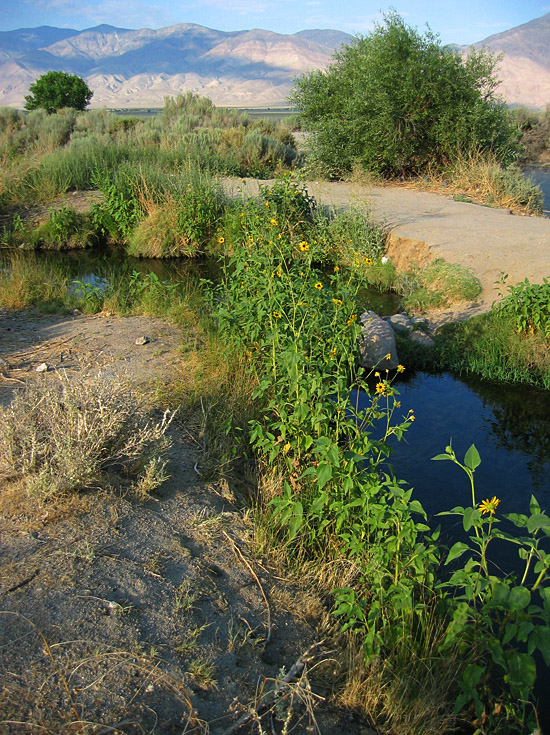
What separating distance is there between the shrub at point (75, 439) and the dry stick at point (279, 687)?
50.9 inches

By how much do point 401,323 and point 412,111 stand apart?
32.0 ft

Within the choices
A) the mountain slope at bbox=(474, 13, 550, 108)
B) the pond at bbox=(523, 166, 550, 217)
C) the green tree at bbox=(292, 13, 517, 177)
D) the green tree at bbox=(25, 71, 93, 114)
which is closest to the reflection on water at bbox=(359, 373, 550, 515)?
the pond at bbox=(523, 166, 550, 217)

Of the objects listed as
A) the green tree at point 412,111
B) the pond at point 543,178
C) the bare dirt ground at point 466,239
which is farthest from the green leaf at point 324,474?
the green tree at point 412,111

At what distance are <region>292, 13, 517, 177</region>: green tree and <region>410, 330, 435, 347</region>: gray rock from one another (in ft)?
29.6

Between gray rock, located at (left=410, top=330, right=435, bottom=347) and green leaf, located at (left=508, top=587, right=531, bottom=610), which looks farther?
gray rock, located at (left=410, top=330, right=435, bottom=347)

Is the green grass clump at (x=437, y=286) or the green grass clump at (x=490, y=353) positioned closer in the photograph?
the green grass clump at (x=490, y=353)

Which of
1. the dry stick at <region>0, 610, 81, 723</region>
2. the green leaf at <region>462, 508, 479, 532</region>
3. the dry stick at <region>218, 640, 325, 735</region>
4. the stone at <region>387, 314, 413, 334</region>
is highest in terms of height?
the green leaf at <region>462, 508, 479, 532</region>

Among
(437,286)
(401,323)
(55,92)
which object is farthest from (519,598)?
(55,92)

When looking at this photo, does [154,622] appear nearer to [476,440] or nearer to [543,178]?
[476,440]

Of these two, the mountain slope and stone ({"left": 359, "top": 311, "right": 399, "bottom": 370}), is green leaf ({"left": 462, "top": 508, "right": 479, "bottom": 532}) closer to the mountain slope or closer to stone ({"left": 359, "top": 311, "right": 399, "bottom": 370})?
stone ({"left": 359, "top": 311, "right": 399, "bottom": 370})

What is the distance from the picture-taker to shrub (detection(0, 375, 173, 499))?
3178 millimetres

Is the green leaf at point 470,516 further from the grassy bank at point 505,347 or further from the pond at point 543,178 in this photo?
the pond at point 543,178

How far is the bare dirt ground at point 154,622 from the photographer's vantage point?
2.20 meters

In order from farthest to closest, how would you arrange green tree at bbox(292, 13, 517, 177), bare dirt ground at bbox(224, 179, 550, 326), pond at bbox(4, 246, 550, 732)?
green tree at bbox(292, 13, 517, 177), bare dirt ground at bbox(224, 179, 550, 326), pond at bbox(4, 246, 550, 732)
